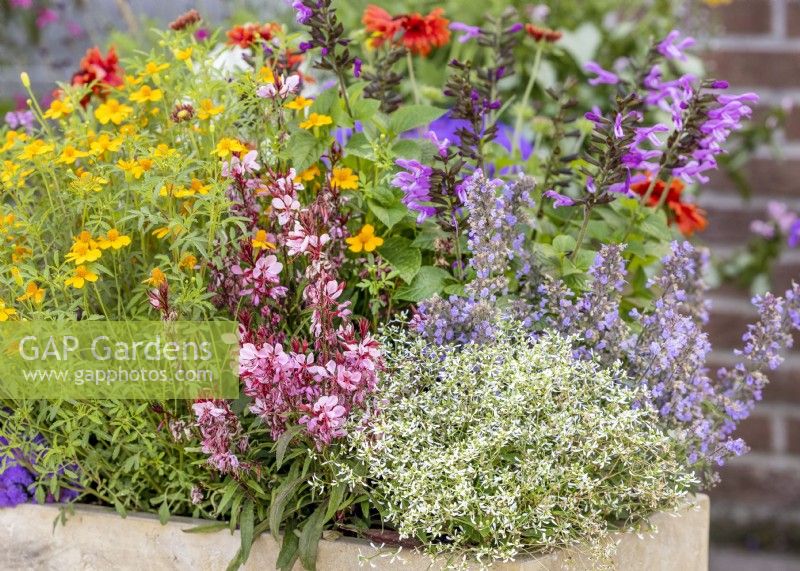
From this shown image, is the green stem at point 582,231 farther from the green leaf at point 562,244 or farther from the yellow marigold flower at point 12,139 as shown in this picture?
the yellow marigold flower at point 12,139

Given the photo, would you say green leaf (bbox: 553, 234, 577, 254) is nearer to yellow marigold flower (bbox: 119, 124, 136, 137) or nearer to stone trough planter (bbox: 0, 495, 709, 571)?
stone trough planter (bbox: 0, 495, 709, 571)

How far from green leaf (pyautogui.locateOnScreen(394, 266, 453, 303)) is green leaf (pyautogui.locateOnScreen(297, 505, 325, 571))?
33 cm

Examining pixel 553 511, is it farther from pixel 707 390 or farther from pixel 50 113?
pixel 50 113

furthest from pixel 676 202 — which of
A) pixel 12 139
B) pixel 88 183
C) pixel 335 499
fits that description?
pixel 12 139

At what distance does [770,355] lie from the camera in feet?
4.52

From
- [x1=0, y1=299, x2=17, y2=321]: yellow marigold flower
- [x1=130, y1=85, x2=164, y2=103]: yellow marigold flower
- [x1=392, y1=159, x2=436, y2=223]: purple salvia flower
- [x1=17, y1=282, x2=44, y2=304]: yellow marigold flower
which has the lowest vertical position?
[x1=0, y1=299, x2=17, y2=321]: yellow marigold flower

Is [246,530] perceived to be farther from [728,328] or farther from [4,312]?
[728,328]

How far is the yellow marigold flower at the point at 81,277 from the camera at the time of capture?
1.22 meters

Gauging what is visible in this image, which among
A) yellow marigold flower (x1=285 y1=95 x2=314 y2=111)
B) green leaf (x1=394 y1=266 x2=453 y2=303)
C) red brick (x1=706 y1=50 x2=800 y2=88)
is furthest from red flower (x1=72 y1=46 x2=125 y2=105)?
red brick (x1=706 y1=50 x2=800 y2=88)

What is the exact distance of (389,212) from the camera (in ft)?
4.57

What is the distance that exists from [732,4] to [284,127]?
163 centimetres

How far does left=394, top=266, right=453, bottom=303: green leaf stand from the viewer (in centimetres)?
137

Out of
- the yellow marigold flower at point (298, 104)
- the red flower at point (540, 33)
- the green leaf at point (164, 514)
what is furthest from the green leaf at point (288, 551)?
the red flower at point (540, 33)

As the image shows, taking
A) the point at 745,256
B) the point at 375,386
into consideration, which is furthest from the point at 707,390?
the point at 745,256
